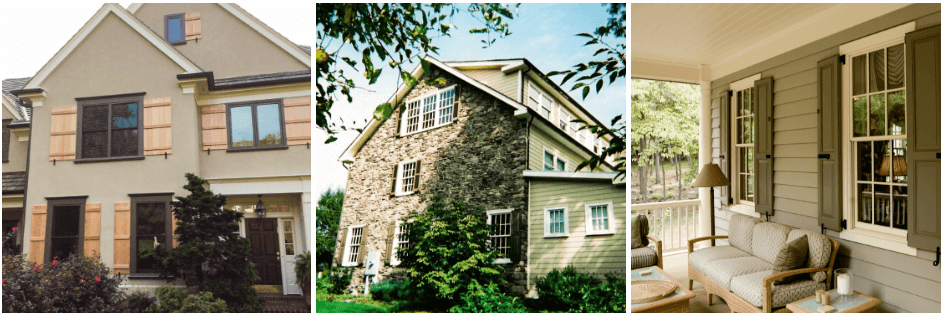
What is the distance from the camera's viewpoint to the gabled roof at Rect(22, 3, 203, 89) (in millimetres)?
2508

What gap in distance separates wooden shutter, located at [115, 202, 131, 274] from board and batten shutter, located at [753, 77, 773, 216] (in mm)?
5093

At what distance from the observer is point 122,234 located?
2479mm

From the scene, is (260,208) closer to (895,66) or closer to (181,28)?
(181,28)

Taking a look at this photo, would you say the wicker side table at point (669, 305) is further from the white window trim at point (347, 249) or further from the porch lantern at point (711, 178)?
the white window trim at point (347, 249)

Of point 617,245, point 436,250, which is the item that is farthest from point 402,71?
point 617,245

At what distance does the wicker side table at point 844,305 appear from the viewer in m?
2.36

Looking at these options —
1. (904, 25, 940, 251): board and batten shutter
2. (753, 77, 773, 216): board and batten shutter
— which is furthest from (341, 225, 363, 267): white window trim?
(753, 77, 773, 216): board and batten shutter

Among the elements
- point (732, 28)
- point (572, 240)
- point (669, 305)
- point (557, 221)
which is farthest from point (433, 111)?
point (732, 28)

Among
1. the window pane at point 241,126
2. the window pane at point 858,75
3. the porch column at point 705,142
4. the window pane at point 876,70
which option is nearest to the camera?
the window pane at point 241,126

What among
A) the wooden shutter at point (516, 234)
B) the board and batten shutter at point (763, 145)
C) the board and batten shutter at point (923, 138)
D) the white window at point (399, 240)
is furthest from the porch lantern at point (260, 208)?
the board and batten shutter at point (763, 145)

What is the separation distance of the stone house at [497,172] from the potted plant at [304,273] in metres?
0.19

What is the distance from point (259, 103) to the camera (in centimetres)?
246

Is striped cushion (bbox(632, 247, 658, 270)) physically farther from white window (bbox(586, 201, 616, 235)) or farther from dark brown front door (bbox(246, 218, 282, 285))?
dark brown front door (bbox(246, 218, 282, 285))

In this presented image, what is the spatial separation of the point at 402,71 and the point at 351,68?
0.32m
